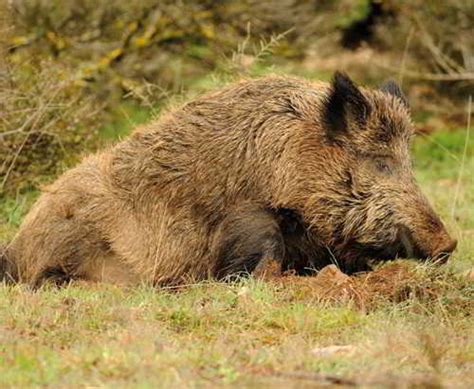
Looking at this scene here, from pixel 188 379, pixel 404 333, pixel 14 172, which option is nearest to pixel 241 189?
pixel 404 333

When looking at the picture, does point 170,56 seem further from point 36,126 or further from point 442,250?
point 442,250

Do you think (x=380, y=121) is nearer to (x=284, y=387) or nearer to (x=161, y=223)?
(x=161, y=223)

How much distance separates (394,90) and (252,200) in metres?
1.56

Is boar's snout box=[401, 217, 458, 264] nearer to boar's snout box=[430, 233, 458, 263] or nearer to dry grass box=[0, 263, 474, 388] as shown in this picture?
boar's snout box=[430, 233, 458, 263]

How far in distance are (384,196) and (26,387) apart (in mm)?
3840

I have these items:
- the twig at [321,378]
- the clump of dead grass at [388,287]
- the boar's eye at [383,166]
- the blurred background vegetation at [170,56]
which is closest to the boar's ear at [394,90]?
the boar's eye at [383,166]

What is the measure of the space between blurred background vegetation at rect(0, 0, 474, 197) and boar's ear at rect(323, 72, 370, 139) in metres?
2.68

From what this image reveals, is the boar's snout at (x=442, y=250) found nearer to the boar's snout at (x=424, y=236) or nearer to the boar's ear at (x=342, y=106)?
the boar's snout at (x=424, y=236)

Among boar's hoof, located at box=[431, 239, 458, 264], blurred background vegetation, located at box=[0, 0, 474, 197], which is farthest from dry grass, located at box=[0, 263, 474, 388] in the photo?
blurred background vegetation, located at box=[0, 0, 474, 197]

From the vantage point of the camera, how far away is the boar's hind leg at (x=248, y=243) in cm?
838

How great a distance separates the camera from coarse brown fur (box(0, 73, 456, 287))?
8578 millimetres

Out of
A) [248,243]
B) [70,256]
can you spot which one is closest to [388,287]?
[248,243]

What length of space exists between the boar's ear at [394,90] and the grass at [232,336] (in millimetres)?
1339

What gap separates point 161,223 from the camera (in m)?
8.82
